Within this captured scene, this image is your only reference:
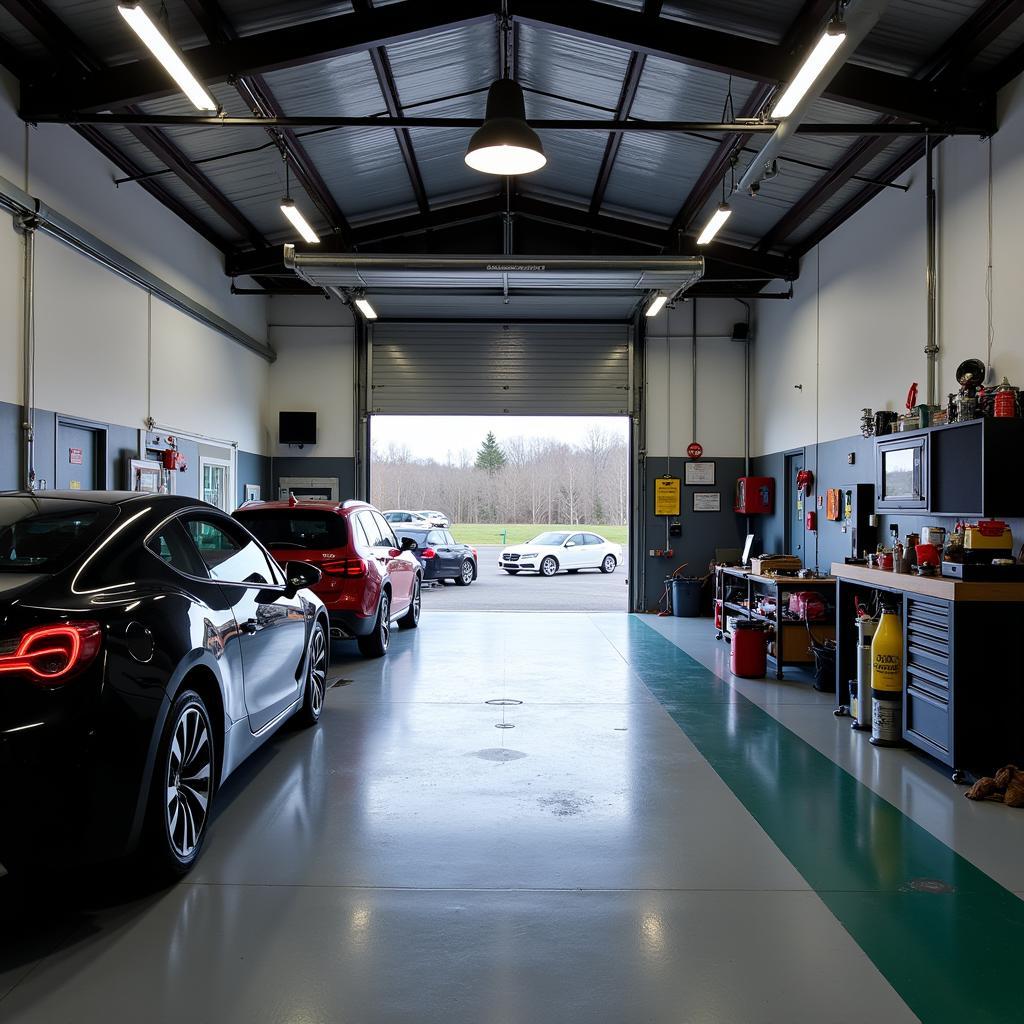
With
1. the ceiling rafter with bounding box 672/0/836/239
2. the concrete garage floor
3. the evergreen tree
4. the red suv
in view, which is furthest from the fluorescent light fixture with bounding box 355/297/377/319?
the evergreen tree

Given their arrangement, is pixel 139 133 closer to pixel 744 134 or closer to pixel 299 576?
pixel 299 576

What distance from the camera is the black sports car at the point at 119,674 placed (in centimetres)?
239

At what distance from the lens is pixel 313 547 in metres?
7.11

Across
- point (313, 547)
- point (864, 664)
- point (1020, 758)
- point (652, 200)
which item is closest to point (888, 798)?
point (1020, 758)

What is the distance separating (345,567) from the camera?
710 centimetres

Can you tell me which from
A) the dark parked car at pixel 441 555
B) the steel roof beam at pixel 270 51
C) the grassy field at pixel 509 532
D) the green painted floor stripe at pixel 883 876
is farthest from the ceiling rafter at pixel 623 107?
the grassy field at pixel 509 532

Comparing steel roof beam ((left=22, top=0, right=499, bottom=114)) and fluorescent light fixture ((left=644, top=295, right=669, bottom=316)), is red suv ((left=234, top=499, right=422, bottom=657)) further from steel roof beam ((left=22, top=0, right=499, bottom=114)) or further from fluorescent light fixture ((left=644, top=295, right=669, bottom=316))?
fluorescent light fixture ((left=644, top=295, right=669, bottom=316))

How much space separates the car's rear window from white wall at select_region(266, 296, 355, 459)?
5.44 m

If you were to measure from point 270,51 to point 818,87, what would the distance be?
12.6 ft

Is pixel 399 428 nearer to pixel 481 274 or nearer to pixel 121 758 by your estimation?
pixel 481 274

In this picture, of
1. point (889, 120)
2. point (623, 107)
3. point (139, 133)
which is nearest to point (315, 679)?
point (139, 133)

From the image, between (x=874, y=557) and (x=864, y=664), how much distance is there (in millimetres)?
834

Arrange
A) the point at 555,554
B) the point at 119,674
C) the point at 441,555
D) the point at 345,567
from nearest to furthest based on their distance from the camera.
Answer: the point at 119,674 < the point at 345,567 < the point at 441,555 < the point at 555,554

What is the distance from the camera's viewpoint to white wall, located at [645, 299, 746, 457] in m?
12.3
